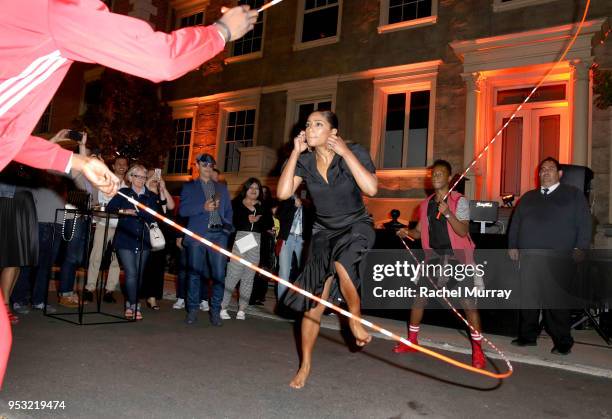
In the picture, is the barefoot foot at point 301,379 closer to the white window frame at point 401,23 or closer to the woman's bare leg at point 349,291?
the woman's bare leg at point 349,291

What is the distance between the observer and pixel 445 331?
627 centimetres

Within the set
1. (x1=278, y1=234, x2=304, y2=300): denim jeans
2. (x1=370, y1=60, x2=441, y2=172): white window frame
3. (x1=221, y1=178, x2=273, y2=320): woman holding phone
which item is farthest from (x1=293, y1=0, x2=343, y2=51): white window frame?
(x1=278, y1=234, x2=304, y2=300): denim jeans

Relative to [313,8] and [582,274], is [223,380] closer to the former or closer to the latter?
[582,274]

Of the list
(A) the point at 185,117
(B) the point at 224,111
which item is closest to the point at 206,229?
(B) the point at 224,111

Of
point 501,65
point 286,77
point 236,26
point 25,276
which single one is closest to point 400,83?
point 501,65

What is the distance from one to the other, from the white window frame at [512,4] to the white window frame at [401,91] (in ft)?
6.00

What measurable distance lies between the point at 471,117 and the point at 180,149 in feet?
35.7

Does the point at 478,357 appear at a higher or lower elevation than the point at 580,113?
lower

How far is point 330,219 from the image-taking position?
3.67 metres

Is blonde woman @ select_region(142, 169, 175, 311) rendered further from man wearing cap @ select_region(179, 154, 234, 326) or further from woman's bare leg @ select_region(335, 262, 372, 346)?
woman's bare leg @ select_region(335, 262, 372, 346)

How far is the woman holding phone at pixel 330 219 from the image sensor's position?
11.5ft

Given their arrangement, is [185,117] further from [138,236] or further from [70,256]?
[138,236]

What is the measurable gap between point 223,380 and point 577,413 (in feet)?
8.42

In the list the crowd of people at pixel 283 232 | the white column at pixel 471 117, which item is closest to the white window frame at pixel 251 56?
the white column at pixel 471 117
